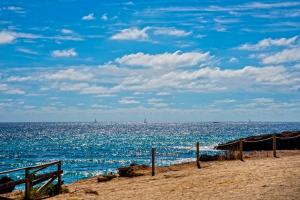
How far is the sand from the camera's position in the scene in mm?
14828

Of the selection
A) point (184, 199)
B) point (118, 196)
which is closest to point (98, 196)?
point (118, 196)

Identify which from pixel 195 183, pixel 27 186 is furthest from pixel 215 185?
pixel 27 186

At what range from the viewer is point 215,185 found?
16969 mm

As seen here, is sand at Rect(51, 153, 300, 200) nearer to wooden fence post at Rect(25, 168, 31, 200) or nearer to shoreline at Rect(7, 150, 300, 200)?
shoreline at Rect(7, 150, 300, 200)

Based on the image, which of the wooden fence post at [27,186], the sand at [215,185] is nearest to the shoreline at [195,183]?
the sand at [215,185]

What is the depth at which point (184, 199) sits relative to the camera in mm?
14656

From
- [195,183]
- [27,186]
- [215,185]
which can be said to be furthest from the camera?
[195,183]

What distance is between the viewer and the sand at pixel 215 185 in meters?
14.8

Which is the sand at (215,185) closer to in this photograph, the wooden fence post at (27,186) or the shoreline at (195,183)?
the shoreline at (195,183)

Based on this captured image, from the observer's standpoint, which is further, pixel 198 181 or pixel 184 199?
pixel 198 181

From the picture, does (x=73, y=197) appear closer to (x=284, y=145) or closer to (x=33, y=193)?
(x=33, y=193)

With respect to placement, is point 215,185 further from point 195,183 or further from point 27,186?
point 27,186

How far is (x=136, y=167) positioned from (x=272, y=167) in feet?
28.5

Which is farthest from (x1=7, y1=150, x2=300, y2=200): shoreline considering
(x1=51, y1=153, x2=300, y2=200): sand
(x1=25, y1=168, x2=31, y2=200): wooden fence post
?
(x1=25, y1=168, x2=31, y2=200): wooden fence post
